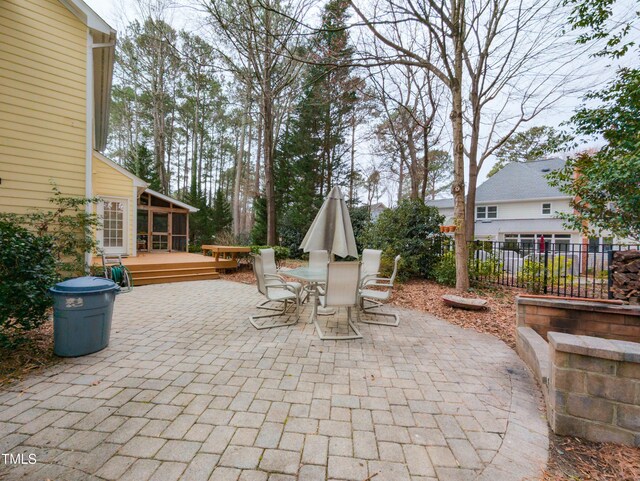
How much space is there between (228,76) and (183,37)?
9.81ft

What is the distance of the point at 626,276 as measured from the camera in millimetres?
4531

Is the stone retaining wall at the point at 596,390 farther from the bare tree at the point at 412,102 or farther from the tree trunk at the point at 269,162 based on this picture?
the tree trunk at the point at 269,162

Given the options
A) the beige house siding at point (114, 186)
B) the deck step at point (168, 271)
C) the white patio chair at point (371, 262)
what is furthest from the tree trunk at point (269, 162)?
the white patio chair at point (371, 262)

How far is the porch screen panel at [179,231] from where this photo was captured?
14.6m

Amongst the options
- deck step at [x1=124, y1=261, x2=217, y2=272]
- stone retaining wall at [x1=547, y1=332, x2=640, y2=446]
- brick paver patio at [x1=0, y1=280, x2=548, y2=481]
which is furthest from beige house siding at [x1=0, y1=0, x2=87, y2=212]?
stone retaining wall at [x1=547, y1=332, x2=640, y2=446]

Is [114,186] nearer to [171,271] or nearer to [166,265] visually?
[166,265]

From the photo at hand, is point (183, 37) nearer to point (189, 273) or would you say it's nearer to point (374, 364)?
point (189, 273)

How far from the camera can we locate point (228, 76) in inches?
667

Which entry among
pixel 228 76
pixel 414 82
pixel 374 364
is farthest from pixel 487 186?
pixel 374 364

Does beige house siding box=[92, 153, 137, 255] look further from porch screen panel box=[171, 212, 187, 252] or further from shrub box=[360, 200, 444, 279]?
shrub box=[360, 200, 444, 279]

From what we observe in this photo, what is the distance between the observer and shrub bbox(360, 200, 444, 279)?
25.4 feet

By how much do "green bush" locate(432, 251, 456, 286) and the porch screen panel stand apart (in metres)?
12.5

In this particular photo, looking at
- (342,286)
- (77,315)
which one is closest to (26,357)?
(77,315)

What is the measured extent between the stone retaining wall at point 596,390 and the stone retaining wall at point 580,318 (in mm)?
1064
